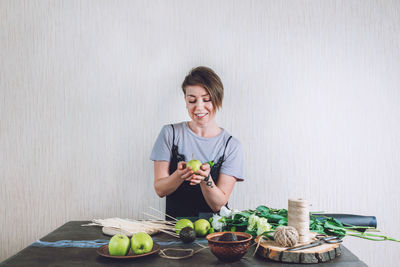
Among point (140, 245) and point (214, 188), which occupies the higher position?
point (214, 188)

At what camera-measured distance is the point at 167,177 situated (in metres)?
1.99

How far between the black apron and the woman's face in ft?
0.74

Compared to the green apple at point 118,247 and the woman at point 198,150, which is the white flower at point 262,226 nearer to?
the green apple at point 118,247

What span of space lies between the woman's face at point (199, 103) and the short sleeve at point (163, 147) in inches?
8.4

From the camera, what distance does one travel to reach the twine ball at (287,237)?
3.87ft

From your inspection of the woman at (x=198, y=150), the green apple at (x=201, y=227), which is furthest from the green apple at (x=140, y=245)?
the woman at (x=198, y=150)

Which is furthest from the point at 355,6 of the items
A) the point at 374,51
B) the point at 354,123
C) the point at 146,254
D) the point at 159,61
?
the point at 146,254

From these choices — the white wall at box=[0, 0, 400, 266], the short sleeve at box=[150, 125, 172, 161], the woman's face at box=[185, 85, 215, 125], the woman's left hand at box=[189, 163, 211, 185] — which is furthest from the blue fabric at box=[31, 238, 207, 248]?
the white wall at box=[0, 0, 400, 266]

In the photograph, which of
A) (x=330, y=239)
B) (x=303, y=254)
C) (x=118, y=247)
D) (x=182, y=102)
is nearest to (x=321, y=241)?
(x=330, y=239)

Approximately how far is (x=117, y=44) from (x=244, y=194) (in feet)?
5.14

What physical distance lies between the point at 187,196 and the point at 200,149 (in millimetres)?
335

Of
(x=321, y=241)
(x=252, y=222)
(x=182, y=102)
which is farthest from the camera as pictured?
(x=182, y=102)

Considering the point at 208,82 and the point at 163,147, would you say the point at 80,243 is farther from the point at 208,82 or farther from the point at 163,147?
the point at 208,82

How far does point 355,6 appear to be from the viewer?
254cm
